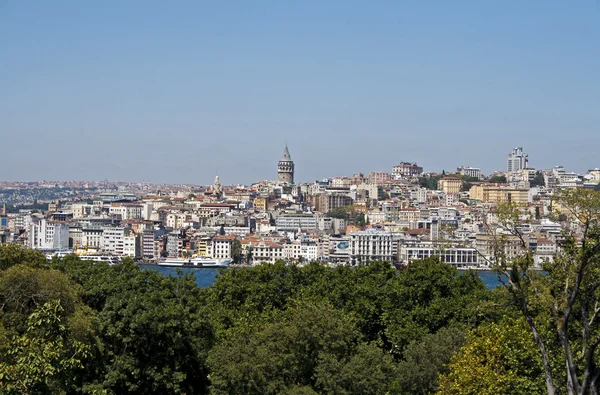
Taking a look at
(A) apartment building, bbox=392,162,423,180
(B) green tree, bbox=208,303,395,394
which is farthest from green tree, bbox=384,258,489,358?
(A) apartment building, bbox=392,162,423,180

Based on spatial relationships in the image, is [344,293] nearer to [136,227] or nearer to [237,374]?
[237,374]

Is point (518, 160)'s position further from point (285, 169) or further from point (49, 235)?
point (49, 235)

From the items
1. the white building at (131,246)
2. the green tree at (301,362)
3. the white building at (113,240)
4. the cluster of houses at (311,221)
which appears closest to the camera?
the green tree at (301,362)

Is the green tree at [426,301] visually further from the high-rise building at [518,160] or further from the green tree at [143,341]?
the high-rise building at [518,160]

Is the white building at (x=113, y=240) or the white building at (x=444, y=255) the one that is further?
the white building at (x=113, y=240)

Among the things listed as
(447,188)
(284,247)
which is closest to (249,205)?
(447,188)

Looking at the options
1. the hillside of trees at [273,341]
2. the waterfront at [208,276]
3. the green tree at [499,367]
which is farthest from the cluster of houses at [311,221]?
the green tree at [499,367]
